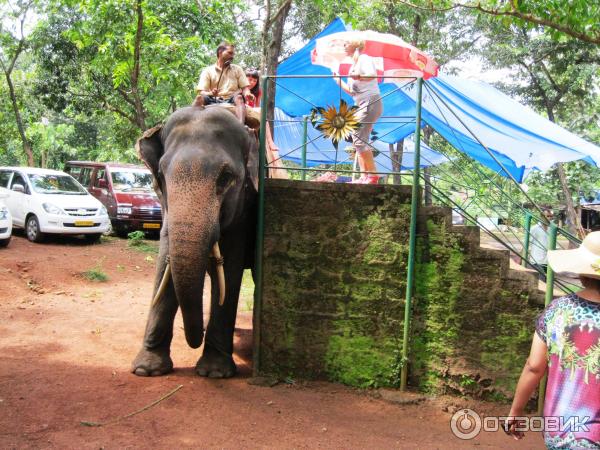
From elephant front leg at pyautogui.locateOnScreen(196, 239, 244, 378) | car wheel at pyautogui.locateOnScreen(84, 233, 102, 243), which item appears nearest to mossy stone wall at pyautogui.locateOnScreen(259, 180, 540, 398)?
elephant front leg at pyautogui.locateOnScreen(196, 239, 244, 378)

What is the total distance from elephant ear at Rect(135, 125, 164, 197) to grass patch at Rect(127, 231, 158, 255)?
28.4ft

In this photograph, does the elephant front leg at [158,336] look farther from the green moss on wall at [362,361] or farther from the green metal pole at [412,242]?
the green metal pole at [412,242]

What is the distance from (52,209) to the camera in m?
13.6

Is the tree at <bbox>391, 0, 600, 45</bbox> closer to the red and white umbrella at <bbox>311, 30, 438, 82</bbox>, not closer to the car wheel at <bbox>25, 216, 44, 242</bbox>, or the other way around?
the red and white umbrella at <bbox>311, 30, 438, 82</bbox>

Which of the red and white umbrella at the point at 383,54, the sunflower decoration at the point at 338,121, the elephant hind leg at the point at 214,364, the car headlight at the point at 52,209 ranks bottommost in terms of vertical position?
the elephant hind leg at the point at 214,364

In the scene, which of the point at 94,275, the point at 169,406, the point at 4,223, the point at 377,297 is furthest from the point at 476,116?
the point at 4,223

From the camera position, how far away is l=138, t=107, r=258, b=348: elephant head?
471 centimetres

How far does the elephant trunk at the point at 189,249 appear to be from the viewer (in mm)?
4676

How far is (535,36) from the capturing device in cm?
1956

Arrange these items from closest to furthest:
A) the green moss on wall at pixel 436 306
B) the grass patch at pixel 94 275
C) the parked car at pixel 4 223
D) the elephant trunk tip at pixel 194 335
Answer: the elephant trunk tip at pixel 194 335
the green moss on wall at pixel 436 306
the grass patch at pixel 94 275
the parked car at pixel 4 223

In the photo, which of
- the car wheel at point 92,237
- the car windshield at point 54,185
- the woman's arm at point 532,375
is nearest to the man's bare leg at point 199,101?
the woman's arm at point 532,375

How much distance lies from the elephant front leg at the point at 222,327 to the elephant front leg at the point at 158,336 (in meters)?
0.37

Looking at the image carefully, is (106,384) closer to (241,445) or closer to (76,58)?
(241,445)

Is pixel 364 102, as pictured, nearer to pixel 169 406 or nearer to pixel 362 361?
pixel 362 361
